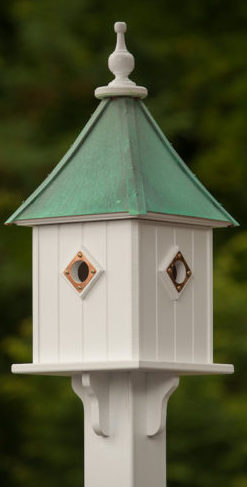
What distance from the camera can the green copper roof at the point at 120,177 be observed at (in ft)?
20.6

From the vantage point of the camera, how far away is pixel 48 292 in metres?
6.50

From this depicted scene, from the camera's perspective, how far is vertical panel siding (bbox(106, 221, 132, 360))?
623 centimetres

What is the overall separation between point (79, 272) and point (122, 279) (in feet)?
1.00

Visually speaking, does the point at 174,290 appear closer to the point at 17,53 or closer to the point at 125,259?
the point at 125,259

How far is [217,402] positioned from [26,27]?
376 centimetres

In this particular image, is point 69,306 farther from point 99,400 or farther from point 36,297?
point 99,400

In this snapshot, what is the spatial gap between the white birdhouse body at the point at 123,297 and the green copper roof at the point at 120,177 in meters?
0.07

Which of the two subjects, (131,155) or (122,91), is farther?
(122,91)

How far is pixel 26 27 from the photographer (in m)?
Result: 13.9

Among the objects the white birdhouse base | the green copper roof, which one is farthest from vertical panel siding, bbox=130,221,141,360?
the white birdhouse base

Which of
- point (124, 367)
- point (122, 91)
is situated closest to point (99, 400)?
point (124, 367)

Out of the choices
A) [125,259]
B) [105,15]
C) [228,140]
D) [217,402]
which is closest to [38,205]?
[125,259]

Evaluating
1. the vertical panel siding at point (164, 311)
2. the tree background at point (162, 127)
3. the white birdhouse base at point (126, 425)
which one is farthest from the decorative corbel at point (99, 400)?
the tree background at point (162, 127)

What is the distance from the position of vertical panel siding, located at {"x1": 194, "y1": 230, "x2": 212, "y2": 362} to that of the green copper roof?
0.13m
